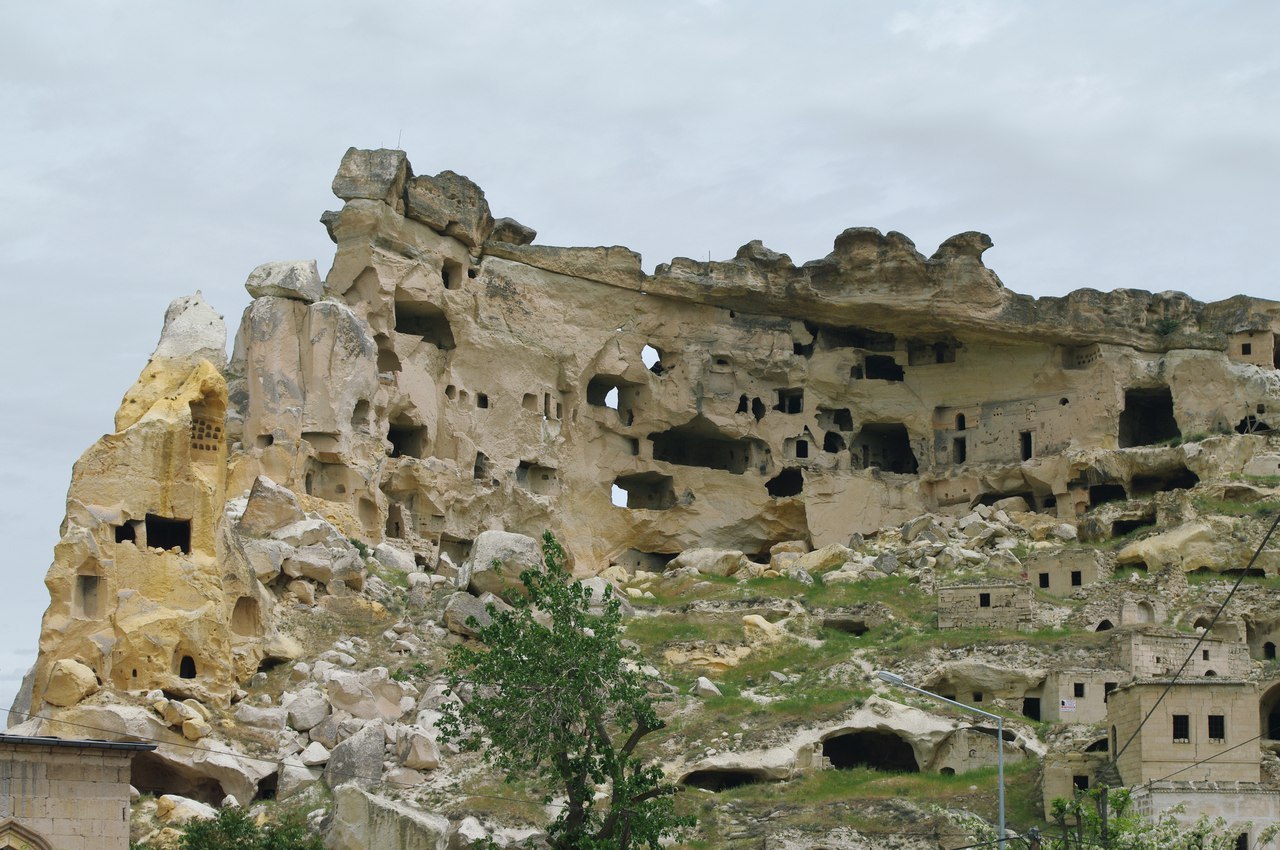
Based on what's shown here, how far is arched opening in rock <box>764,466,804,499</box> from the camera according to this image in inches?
2933

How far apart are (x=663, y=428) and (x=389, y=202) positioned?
14.9 metres

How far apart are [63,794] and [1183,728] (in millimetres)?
23608

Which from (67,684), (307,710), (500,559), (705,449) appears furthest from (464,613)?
(705,449)

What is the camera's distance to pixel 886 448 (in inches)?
3076

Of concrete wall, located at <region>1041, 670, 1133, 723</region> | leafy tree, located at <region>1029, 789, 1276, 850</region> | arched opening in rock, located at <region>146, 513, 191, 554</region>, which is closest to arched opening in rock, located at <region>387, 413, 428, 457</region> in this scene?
arched opening in rock, located at <region>146, 513, 191, 554</region>

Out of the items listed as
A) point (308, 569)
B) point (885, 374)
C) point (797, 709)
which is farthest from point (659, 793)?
point (885, 374)

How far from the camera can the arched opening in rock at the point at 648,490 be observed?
7238 cm

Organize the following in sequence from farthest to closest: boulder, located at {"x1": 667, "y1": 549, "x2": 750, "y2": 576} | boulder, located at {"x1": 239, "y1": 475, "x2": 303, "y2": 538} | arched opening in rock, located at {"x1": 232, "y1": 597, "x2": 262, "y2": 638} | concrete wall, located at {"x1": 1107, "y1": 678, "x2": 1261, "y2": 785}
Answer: boulder, located at {"x1": 667, "y1": 549, "x2": 750, "y2": 576}, boulder, located at {"x1": 239, "y1": 475, "x2": 303, "y2": 538}, arched opening in rock, located at {"x1": 232, "y1": 597, "x2": 262, "y2": 638}, concrete wall, located at {"x1": 1107, "y1": 678, "x2": 1261, "y2": 785}

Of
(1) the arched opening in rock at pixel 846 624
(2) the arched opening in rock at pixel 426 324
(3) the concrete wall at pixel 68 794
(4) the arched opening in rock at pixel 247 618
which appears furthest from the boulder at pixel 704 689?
(2) the arched opening in rock at pixel 426 324

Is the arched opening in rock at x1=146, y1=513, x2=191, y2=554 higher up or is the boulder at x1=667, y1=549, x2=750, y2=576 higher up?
the boulder at x1=667, y1=549, x2=750, y2=576

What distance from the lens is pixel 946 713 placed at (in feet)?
157

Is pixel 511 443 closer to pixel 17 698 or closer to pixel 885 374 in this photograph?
pixel 885 374

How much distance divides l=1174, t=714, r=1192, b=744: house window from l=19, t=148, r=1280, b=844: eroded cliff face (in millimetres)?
13491

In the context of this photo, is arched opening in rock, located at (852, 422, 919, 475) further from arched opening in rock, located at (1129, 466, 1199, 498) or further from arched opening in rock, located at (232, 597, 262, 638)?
arched opening in rock, located at (232, 597, 262, 638)
